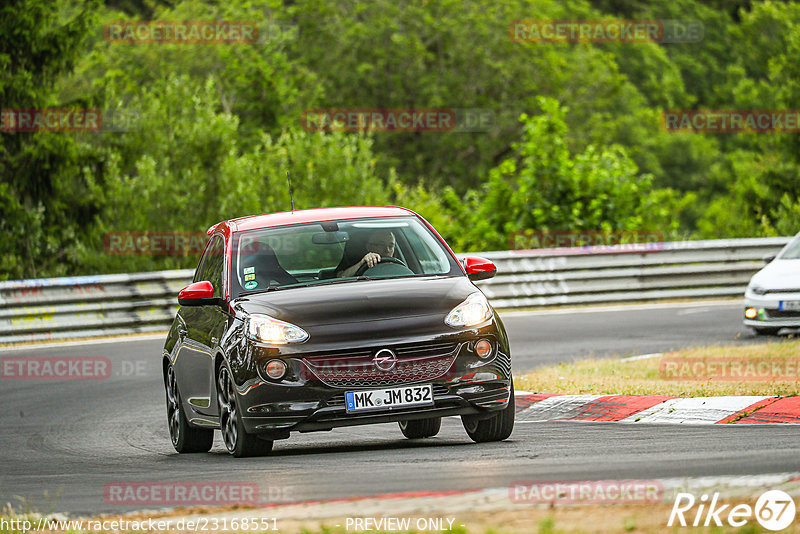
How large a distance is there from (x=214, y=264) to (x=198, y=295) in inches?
30.4

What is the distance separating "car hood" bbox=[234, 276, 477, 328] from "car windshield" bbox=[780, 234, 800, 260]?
390 inches

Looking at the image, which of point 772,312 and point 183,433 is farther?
point 772,312

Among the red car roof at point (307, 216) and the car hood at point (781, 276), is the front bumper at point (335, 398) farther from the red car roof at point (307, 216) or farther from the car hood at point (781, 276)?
the car hood at point (781, 276)

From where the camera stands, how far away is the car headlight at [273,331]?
848 cm

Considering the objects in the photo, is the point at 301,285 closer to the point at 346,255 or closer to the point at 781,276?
the point at 346,255

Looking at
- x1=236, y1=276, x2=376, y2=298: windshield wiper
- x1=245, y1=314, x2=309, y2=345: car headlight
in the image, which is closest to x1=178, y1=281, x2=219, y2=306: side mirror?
x1=236, y1=276, x2=376, y2=298: windshield wiper

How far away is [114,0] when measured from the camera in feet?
230

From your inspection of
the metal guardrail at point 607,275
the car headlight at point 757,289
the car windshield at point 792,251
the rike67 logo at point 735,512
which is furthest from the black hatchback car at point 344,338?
the metal guardrail at point 607,275

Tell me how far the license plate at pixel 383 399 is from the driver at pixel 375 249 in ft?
4.32

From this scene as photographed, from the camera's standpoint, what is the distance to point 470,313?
8773mm

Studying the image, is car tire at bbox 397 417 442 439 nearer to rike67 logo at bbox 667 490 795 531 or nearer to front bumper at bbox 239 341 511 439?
front bumper at bbox 239 341 511 439

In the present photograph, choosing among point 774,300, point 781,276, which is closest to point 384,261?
point 774,300

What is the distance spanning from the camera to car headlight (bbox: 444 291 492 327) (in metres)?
8.66

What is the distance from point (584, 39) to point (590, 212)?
37.7 meters
